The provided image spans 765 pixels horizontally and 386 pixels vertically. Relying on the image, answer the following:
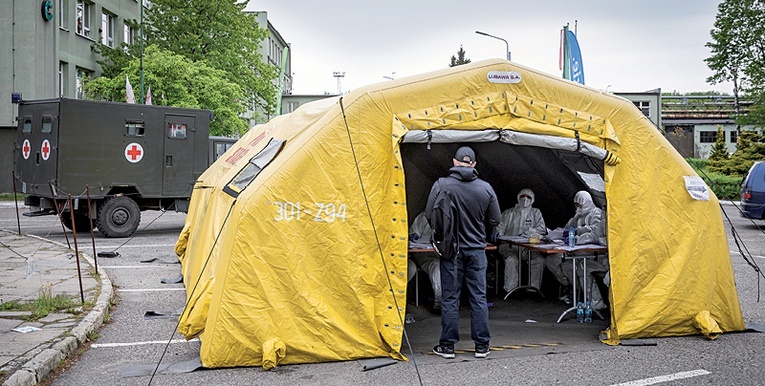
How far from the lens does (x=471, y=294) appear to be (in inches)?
264

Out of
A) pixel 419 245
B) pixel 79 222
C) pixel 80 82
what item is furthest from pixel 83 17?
pixel 419 245

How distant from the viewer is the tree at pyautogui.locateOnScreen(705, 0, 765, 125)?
41062mm

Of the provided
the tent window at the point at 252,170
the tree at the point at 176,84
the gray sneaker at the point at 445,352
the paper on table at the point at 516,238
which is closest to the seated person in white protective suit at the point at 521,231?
the paper on table at the point at 516,238

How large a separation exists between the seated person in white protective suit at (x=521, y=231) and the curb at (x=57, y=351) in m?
5.16

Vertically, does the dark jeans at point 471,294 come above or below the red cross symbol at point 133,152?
below

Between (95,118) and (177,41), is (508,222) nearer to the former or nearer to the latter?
(95,118)

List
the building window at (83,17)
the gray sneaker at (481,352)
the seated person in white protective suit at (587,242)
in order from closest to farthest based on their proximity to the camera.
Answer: the gray sneaker at (481,352), the seated person in white protective suit at (587,242), the building window at (83,17)

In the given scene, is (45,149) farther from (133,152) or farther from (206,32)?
(206,32)

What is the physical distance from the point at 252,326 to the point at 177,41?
28775mm

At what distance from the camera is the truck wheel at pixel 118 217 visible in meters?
16.2

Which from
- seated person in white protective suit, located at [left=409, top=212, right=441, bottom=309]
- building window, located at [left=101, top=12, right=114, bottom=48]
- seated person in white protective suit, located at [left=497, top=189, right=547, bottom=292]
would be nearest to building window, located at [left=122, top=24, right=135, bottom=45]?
building window, located at [left=101, top=12, right=114, bottom=48]

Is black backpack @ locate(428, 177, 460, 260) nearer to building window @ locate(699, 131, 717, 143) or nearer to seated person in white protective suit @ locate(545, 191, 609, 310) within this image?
seated person in white protective suit @ locate(545, 191, 609, 310)

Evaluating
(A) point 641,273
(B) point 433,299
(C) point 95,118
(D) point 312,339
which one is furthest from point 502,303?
(C) point 95,118

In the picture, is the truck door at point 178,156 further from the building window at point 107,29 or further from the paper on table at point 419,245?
the building window at point 107,29
